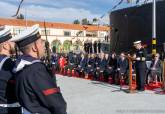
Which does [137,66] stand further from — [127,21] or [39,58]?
[127,21]

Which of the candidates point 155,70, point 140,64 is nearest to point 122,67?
point 155,70

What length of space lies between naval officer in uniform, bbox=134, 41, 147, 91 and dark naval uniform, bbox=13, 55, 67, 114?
9.81 m

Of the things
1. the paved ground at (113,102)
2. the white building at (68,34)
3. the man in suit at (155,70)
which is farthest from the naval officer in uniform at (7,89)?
the white building at (68,34)

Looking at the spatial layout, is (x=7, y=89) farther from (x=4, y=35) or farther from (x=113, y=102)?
(x=113, y=102)

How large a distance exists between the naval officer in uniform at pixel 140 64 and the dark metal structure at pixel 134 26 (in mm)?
12614

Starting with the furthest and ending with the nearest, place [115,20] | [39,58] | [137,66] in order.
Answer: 1. [115,20]
2. [137,66]
3. [39,58]

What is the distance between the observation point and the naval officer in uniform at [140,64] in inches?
501

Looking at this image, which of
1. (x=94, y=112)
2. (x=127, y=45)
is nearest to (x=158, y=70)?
(x=94, y=112)

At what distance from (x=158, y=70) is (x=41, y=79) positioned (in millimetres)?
12100

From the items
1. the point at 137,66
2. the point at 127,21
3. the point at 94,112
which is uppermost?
the point at 127,21

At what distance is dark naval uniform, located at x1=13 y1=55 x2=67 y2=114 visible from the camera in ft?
9.92

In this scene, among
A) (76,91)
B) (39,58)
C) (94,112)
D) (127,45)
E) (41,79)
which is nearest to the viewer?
(41,79)

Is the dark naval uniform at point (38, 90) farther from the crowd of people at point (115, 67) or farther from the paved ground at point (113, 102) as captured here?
the crowd of people at point (115, 67)

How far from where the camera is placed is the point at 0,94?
3.79 meters
